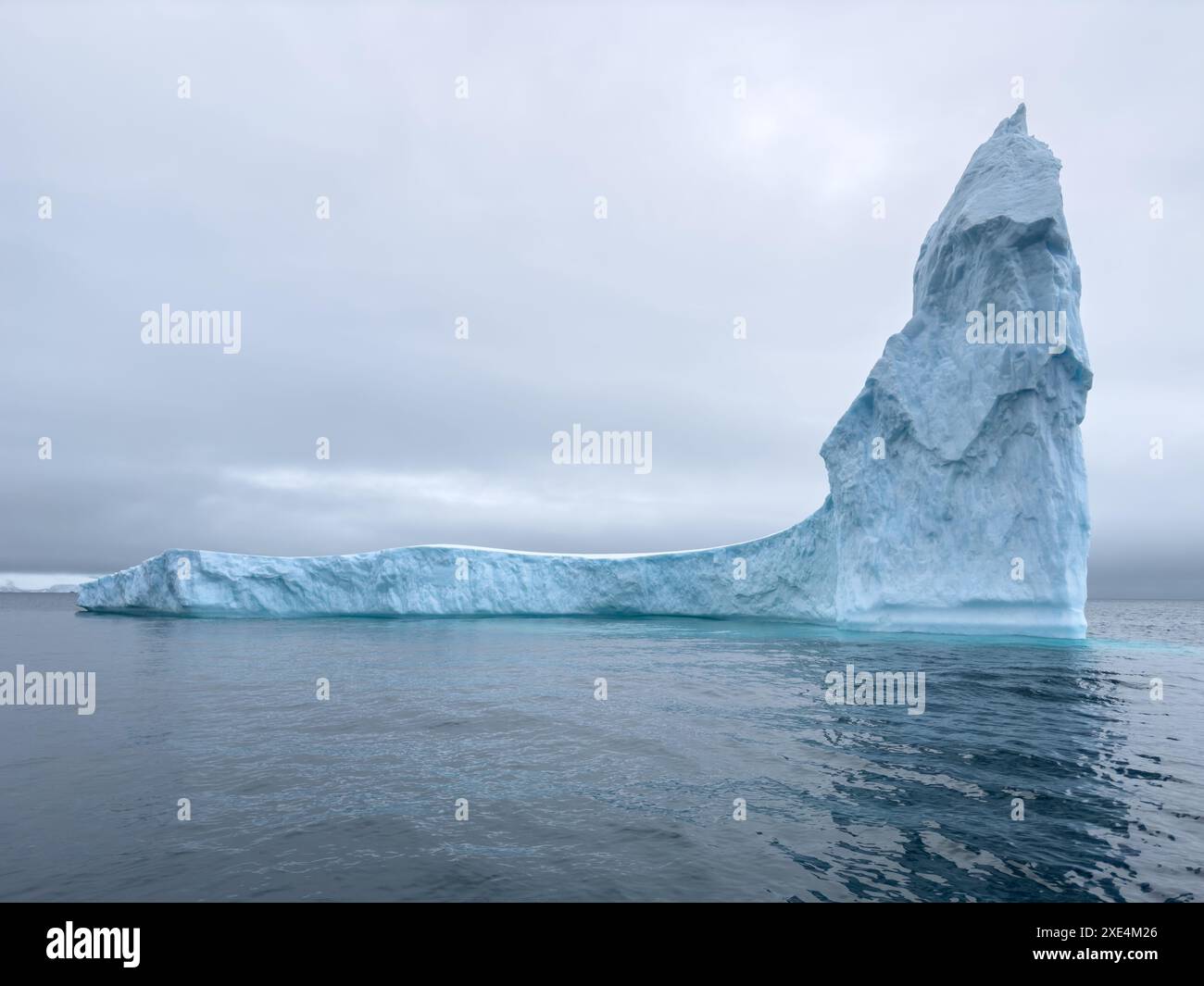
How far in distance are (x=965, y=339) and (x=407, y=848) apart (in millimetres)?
28899

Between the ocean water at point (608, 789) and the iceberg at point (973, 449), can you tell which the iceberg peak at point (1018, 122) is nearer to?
the iceberg at point (973, 449)

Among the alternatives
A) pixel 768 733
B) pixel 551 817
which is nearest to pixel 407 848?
pixel 551 817

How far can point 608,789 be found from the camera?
7.70 meters

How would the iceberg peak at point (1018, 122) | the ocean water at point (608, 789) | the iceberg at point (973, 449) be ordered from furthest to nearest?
the iceberg peak at point (1018, 122), the iceberg at point (973, 449), the ocean water at point (608, 789)

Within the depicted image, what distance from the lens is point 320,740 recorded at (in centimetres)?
995

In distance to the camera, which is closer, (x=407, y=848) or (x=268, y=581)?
(x=407, y=848)

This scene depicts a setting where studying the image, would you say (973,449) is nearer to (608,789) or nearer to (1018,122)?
(1018,122)

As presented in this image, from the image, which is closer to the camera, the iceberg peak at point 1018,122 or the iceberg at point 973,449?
the iceberg at point 973,449

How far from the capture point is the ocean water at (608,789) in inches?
209

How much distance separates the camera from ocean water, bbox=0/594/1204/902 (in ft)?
17.4

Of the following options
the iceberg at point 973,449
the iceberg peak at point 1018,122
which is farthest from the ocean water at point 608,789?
the iceberg peak at point 1018,122

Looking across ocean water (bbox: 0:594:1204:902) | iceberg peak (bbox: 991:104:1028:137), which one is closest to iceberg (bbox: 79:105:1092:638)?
iceberg peak (bbox: 991:104:1028:137)
